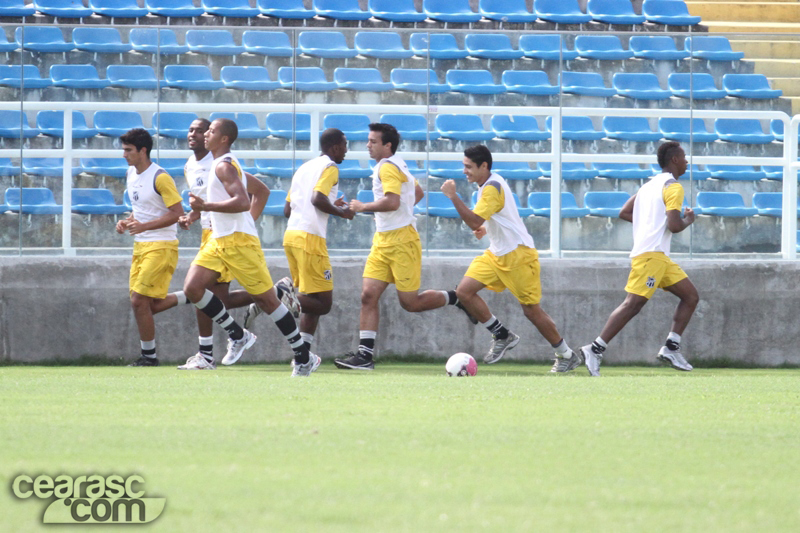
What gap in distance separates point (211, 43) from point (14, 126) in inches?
A: 81.6

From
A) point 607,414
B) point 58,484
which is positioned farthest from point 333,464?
point 607,414

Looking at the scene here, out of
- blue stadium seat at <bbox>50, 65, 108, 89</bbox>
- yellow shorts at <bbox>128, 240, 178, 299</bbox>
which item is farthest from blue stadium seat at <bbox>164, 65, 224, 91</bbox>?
yellow shorts at <bbox>128, 240, 178, 299</bbox>

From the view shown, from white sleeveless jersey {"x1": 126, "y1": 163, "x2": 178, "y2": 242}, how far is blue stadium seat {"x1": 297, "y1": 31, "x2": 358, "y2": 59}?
7.15 feet

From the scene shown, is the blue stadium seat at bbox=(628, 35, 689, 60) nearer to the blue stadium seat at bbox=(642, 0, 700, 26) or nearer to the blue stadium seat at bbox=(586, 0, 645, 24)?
the blue stadium seat at bbox=(586, 0, 645, 24)

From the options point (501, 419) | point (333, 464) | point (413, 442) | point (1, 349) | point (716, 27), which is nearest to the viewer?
point (333, 464)

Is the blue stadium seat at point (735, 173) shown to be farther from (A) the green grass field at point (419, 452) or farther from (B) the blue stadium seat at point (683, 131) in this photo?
(A) the green grass field at point (419, 452)

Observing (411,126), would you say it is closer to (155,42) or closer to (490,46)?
(490,46)

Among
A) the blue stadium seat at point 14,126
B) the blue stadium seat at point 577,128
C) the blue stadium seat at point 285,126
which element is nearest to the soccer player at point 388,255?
the blue stadium seat at point 285,126

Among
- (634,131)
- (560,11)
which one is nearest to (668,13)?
(560,11)

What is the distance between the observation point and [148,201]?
9.70 m

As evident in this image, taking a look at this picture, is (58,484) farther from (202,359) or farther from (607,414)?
(202,359)

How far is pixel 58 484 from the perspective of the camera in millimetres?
4043

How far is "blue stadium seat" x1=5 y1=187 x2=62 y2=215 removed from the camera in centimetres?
1062

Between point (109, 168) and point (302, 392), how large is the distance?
177 inches
